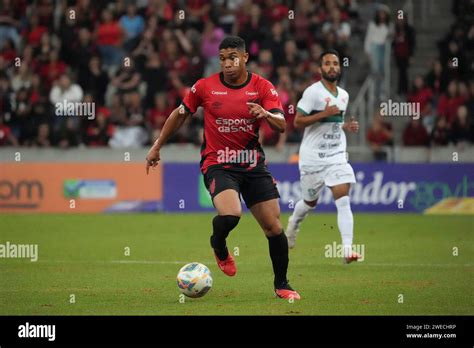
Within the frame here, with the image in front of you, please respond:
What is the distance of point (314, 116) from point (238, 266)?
2.16 meters

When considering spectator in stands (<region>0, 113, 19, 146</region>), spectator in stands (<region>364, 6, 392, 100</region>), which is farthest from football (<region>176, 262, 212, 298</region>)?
spectator in stands (<region>364, 6, 392, 100</region>)

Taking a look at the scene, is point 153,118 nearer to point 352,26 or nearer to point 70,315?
point 352,26

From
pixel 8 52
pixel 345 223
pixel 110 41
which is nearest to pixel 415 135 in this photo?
pixel 110 41

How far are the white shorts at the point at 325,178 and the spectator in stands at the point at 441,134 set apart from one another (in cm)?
933

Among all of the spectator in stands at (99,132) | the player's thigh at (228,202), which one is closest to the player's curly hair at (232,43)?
the player's thigh at (228,202)

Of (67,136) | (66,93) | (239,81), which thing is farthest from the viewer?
(66,93)

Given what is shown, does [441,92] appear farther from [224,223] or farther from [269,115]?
[269,115]

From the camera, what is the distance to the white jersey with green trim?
45.4 ft

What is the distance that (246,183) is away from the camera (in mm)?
10953

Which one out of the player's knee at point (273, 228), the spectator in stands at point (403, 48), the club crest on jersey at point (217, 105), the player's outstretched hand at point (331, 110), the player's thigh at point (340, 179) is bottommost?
the player's knee at point (273, 228)

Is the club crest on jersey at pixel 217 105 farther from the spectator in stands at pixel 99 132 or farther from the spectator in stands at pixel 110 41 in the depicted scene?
the spectator in stands at pixel 110 41

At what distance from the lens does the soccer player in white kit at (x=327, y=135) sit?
13.7m

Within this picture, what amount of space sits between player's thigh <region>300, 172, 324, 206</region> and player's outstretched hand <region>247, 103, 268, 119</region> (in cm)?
407

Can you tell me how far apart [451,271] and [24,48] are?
16.0 m
